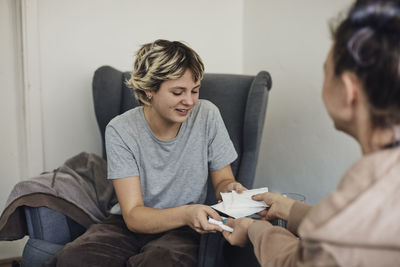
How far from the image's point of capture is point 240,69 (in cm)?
258

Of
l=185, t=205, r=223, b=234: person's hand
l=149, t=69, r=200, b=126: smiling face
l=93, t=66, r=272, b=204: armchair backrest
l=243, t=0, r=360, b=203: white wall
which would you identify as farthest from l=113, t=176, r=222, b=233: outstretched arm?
l=243, t=0, r=360, b=203: white wall

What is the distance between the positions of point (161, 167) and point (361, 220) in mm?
986

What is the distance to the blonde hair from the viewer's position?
1.45 meters

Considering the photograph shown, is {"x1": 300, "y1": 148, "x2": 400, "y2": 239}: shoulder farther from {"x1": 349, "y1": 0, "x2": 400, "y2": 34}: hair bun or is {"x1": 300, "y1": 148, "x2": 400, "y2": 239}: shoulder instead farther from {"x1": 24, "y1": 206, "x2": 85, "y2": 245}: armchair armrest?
{"x1": 24, "y1": 206, "x2": 85, "y2": 245}: armchair armrest

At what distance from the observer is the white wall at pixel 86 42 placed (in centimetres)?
220

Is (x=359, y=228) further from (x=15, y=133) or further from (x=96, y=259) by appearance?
(x=15, y=133)

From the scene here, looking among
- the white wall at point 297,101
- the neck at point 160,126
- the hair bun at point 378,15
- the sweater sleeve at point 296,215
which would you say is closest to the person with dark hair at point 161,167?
the neck at point 160,126

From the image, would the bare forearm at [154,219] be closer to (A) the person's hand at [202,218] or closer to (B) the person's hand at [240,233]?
(A) the person's hand at [202,218]

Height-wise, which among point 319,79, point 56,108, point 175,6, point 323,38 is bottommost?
point 56,108

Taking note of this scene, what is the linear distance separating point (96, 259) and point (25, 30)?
48.6 inches

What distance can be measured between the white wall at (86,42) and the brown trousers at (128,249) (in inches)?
34.4


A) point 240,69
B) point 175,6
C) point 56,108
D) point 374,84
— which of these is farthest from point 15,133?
point 374,84

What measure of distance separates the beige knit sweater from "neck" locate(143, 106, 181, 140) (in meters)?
0.92

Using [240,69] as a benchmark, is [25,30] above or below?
above
